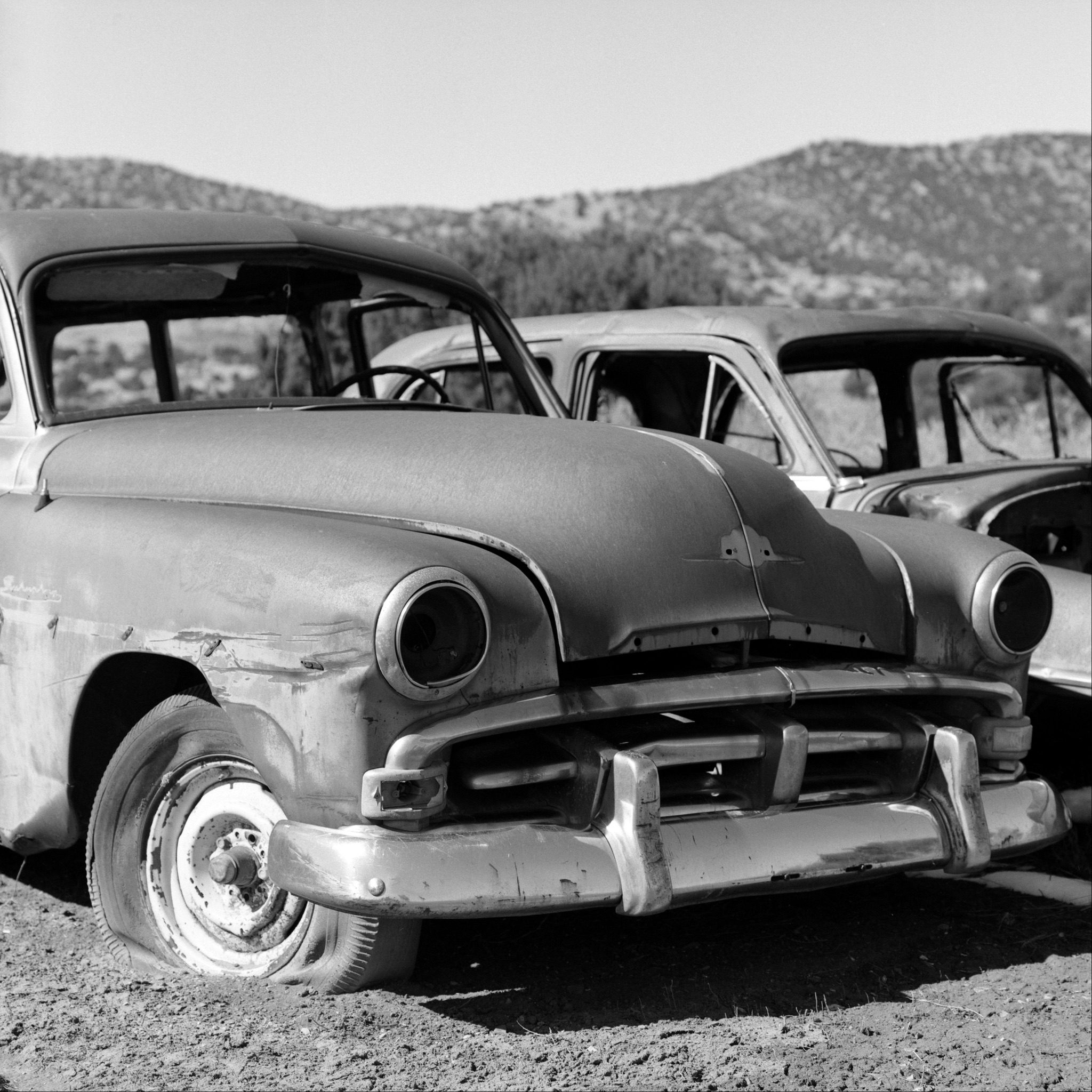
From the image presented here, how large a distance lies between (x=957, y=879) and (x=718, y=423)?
7.18 feet

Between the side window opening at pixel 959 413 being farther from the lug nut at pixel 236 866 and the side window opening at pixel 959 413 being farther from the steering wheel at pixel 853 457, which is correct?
the lug nut at pixel 236 866

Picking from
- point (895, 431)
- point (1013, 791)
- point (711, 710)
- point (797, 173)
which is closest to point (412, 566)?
point (711, 710)

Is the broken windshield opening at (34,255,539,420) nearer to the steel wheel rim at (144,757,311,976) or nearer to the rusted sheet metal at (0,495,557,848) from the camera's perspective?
the rusted sheet metal at (0,495,557,848)

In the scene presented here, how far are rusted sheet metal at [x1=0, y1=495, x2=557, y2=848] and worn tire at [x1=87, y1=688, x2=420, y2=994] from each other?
0.16 m

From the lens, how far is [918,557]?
338 centimetres

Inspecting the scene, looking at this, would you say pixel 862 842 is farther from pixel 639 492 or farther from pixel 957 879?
pixel 957 879

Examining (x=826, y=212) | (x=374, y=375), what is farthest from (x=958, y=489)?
(x=826, y=212)

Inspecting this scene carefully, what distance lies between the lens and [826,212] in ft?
163

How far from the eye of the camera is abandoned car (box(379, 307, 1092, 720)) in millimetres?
5000

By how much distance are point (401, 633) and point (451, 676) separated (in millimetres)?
123

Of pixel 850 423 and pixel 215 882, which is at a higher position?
pixel 850 423

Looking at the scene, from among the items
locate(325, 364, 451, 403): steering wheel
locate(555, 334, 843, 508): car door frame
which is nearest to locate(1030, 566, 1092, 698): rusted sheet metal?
locate(555, 334, 843, 508): car door frame

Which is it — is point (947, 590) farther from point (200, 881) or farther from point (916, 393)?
point (916, 393)

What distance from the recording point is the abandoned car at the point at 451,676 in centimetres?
260
